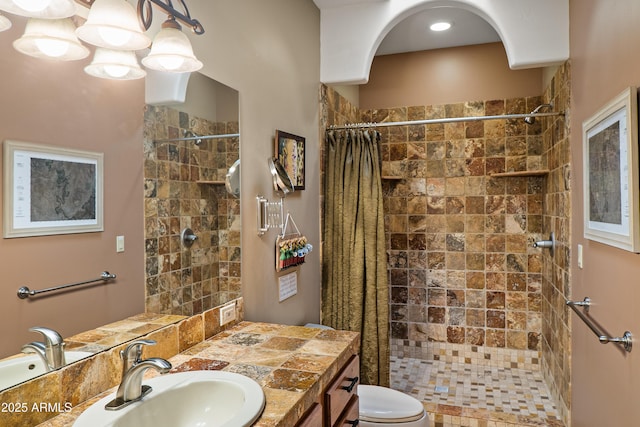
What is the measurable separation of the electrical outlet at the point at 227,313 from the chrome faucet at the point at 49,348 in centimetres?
73

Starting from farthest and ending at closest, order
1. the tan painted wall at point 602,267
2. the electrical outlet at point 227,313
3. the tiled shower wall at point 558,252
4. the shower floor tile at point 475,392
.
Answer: the shower floor tile at point 475,392, the tiled shower wall at point 558,252, the electrical outlet at point 227,313, the tan painted wall at point 602,267

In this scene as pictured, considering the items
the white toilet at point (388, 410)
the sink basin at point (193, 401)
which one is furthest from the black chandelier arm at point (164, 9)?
the white toilet at point (388, 410)

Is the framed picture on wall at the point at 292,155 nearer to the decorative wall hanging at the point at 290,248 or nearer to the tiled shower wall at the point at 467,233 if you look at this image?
the decorative wall hanging at the point at 290,248

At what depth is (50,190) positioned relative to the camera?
42.1 inches

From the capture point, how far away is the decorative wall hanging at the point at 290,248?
2.23 meters

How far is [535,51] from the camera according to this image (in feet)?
7.92

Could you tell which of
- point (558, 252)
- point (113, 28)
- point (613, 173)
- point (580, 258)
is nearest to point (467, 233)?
point (558, 252)

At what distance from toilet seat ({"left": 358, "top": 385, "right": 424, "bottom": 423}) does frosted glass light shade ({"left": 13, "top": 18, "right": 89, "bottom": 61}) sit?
198 cm

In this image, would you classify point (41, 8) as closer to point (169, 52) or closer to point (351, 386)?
point (169, 52)

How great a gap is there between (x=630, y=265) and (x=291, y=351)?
1197mm

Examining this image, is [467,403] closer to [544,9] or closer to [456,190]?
[456,190]

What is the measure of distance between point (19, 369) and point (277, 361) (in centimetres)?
71

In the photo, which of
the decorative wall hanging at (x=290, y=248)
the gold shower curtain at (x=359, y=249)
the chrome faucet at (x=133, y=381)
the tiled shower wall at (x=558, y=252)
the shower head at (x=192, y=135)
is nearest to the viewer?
the chrome faucet at (x=133, y=381)

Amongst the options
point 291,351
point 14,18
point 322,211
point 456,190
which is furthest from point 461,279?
point 14,18
